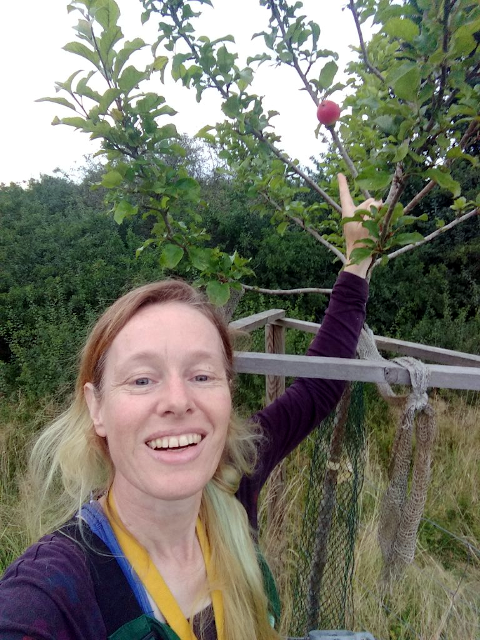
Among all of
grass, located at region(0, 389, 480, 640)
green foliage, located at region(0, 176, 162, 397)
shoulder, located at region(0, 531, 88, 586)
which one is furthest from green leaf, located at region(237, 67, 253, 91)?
green foliage, located at region(0, 176, 162, 397)

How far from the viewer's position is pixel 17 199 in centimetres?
962

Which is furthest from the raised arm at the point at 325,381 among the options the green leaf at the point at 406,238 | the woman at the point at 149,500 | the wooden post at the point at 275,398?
the wooden post at the point at 275,398

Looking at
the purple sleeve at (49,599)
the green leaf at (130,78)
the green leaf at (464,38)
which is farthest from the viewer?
the green leaf at (130,78)

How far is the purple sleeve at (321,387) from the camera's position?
1510 mm

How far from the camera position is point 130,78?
117 cm

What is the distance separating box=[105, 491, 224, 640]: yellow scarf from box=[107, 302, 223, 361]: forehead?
0.39m

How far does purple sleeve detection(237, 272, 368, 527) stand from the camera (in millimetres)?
1510

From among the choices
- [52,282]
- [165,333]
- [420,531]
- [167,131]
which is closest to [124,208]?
[167,131]

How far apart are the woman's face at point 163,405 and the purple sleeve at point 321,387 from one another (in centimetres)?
43

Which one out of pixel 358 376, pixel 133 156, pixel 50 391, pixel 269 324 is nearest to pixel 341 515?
pixel 269 324

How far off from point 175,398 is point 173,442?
10 centimetres

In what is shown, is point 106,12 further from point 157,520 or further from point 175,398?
point 157,520

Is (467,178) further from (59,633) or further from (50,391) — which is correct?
(59,633)

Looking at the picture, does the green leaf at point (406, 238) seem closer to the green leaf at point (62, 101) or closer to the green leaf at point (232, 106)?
Result: the green leaf at point (232, 106)
